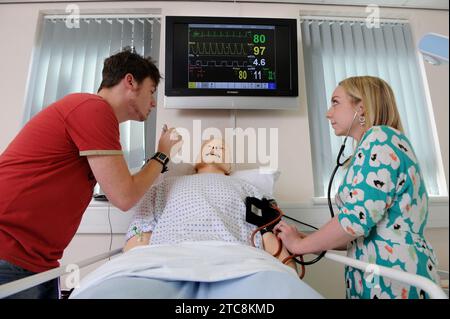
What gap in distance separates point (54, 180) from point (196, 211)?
39 cm

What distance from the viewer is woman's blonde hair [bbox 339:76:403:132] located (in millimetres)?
714

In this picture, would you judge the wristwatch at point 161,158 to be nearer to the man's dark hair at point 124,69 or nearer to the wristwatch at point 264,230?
the man's dark hair at point 124,69

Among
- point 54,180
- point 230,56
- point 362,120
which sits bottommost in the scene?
point 54,180

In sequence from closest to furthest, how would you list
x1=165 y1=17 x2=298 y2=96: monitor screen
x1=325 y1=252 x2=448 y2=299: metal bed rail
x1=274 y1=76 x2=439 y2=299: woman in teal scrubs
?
x1=325 y1=252 x2=448 y2=299: metal bed rail
x1=274 y1=76 x2=439 y2=299: woman in teal scrubs
x1=165 y1=17 x2=298 y2=96: monitor screen

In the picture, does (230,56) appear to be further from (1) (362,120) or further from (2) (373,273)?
(2) (373,273)

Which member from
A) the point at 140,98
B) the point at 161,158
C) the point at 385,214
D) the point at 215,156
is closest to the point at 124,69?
the point at 140,98

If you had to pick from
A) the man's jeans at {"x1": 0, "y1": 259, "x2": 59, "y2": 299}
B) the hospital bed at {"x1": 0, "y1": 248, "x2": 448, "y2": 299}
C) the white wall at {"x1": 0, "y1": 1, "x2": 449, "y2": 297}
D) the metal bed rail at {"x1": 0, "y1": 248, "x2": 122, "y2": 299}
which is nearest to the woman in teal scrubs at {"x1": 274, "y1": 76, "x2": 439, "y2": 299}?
the hospital bed at {"x1": 0, "y1": 248, "x2": 448, "y2": 299}

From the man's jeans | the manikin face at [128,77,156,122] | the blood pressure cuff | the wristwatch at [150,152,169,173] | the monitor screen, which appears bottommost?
the man's jeans

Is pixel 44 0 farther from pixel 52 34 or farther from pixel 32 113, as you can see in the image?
pixel 32 113

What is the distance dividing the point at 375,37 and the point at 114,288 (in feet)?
4.07

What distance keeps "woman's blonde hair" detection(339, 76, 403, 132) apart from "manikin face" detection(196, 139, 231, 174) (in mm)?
547

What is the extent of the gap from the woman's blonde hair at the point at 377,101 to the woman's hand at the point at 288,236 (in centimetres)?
35

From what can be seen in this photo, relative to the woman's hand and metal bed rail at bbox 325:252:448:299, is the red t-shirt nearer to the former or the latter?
the woman's hand

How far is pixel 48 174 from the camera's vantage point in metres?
0.71
